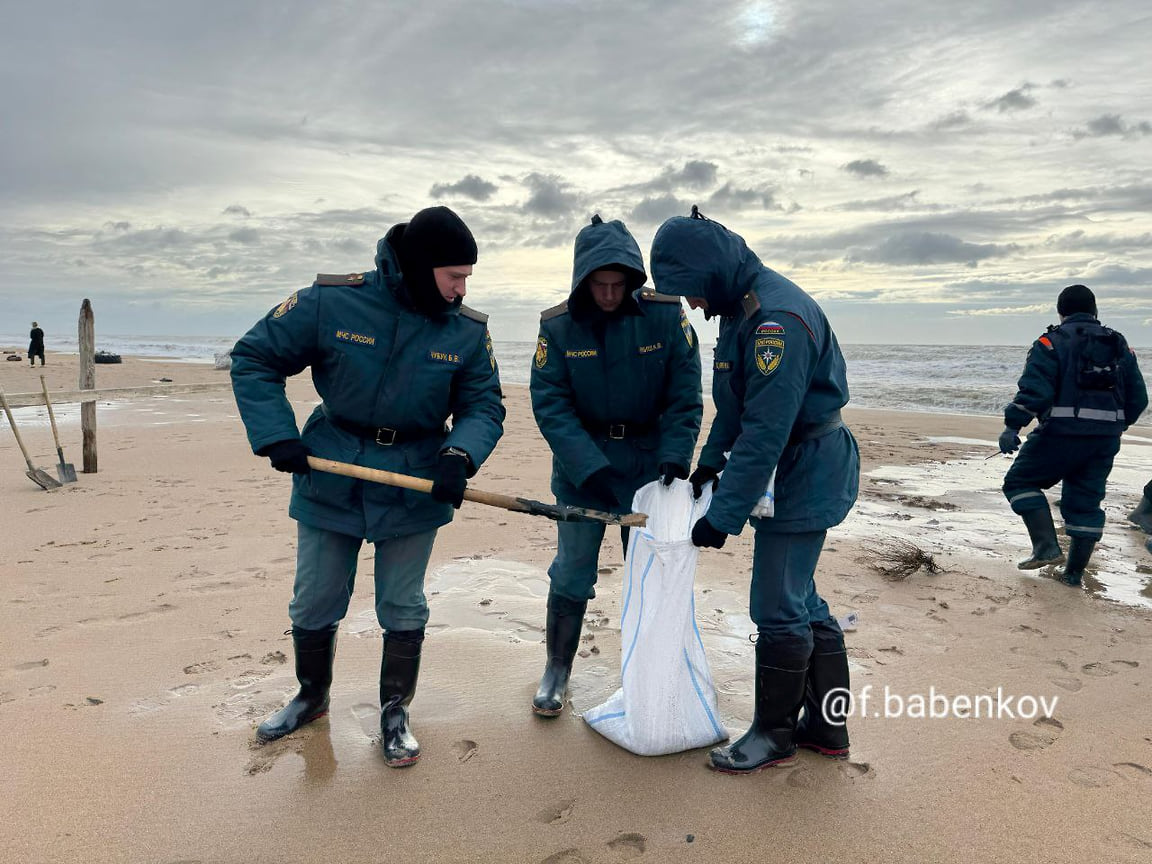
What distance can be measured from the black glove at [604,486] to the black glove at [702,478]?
377 mm

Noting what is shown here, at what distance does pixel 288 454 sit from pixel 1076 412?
4.85 meters

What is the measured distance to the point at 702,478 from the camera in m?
2.97

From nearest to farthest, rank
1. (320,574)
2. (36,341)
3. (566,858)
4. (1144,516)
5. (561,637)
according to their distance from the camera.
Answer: (566,858)
(320,574)
(561,637)
(1144,516)
(36,341)

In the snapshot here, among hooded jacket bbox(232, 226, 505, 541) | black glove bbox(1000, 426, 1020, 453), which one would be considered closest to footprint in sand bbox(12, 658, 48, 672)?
hooded jacket bbox(232, 226, 505, 541)

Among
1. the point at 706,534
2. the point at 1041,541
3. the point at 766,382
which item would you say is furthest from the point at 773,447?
the point at 1041,541

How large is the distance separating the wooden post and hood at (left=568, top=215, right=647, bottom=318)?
23.0ft

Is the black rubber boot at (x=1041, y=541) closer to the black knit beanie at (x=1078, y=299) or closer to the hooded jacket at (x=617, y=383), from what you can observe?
the black knit beanie at (x=1078, y=299)

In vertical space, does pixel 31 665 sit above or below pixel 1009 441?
below

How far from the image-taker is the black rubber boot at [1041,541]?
513 cm

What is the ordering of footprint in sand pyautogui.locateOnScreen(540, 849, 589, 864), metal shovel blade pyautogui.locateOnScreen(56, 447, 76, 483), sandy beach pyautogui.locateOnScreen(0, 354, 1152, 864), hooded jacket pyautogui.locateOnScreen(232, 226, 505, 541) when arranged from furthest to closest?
metal shovel blade pyautogui.locateOnScreen(56, 447, 76, 483) → hooded jacket pyautogui.locateOnScreen(232, 226, 505, 541) → sandy beach pyautogui.locateOnScreen(0, 354, 1152, 864) → footprint in sand pyautogui.locateOnScreen(540, 849, 589, 864)

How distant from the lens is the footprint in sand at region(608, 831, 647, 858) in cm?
236

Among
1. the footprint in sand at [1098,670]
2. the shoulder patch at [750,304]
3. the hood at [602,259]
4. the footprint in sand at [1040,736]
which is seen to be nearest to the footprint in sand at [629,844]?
the footprint in sand at [1040,736]

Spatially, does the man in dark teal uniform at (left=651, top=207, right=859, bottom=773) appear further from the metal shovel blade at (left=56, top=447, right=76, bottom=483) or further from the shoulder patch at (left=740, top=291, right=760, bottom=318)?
the metal shovel blade at (left=56, top=447, right=76, bottom=483)

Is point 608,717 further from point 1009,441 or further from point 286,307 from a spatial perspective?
point 1009,441
